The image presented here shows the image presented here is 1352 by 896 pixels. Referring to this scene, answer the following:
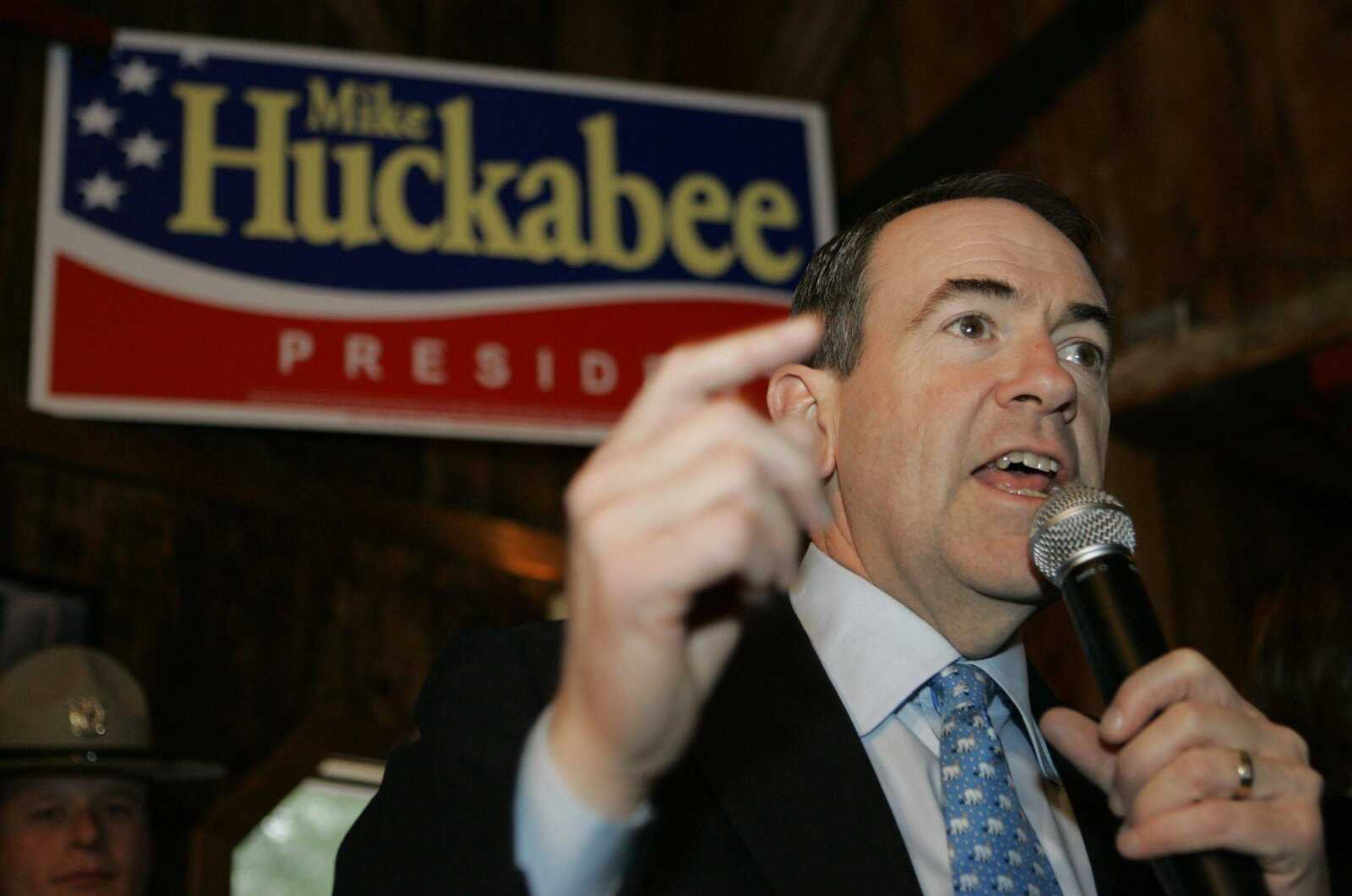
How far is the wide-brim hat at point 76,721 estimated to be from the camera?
315 centimetres

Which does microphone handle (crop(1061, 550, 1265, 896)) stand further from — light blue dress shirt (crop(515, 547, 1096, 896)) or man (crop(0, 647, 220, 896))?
man (crop(0, 647, 220, 896))

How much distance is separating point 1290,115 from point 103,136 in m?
2.56

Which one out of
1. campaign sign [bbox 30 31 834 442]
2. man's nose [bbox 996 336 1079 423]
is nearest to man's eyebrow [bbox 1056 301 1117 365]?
man's nose [bbox 996 336 1079 423]

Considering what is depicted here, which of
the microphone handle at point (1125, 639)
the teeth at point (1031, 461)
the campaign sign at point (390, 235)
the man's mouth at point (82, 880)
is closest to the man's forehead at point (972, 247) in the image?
the teeth at point (1031, 461)

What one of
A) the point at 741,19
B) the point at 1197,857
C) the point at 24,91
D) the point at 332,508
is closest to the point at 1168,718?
the point at 1197,857

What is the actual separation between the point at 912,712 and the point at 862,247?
60cm

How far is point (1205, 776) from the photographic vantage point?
1.11 metres

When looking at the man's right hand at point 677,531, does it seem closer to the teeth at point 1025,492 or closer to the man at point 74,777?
the teeth at point 1025,492

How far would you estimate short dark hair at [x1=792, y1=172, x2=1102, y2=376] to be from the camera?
1.86 meters

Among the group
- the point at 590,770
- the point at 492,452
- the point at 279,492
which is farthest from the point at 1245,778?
the point at 492,452

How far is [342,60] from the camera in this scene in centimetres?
370

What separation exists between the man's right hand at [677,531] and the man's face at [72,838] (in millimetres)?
2419

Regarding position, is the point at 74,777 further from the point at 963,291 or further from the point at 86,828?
the point at 963,291

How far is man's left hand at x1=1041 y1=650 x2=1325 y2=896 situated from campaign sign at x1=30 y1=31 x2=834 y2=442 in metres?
2.36
